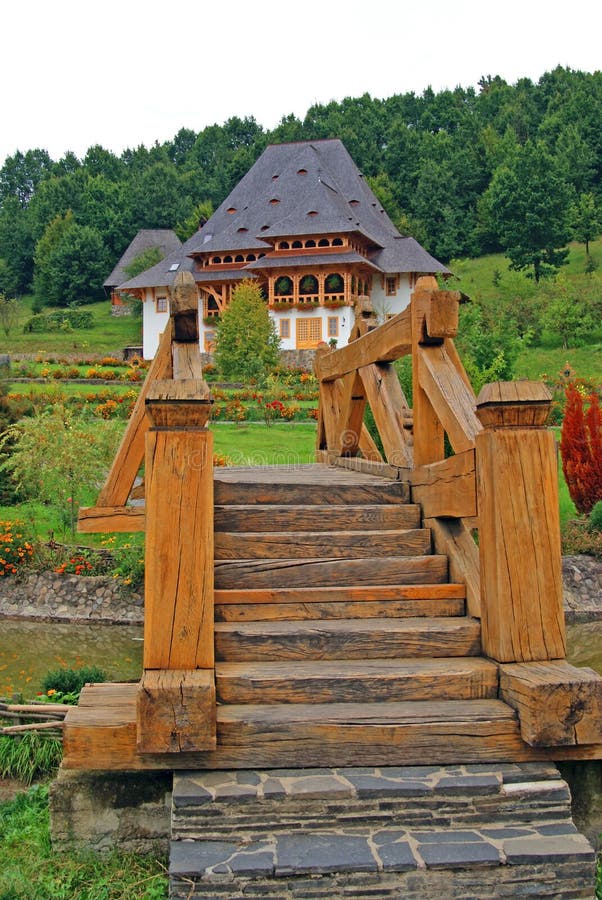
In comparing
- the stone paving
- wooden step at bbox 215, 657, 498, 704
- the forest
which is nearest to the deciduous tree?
the forest

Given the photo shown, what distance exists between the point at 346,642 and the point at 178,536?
3.12 feet

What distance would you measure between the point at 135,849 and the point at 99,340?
4814 centimetres

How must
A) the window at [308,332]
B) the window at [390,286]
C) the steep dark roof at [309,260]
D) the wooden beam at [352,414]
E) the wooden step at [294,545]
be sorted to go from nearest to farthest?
1. the wooden step at [294,545]
2. the wooden beam at [352,414]
3. the steep dark roof at [309,260]
4. the window at [308,332]
5. the window at [390,286]

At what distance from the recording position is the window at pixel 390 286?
44475mm

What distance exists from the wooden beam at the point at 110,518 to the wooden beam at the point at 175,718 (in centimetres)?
363

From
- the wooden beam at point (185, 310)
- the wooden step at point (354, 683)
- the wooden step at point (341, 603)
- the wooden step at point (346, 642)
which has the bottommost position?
the wooden step at point (354, 683)

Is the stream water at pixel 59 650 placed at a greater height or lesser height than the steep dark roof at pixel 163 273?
lesser

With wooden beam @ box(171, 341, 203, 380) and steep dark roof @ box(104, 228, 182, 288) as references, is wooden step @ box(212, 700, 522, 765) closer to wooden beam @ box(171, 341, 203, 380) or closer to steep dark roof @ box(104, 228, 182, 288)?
wooden beam @ box(171, 341, 203, 380)

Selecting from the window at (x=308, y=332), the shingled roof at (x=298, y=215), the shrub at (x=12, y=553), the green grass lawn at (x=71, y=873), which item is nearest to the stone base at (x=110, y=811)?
the green grass lawn at (x=71, y=873)

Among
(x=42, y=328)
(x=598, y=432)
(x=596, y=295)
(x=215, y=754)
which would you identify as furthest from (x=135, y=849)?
(x=42, y=328)

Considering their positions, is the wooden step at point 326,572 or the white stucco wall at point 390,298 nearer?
the wooden step at point 326,572

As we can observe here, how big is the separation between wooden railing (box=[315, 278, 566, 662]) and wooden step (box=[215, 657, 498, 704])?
0.61ft

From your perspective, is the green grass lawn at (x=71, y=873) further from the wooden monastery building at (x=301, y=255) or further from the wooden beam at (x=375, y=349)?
the wooden monastery building at (x=301, y=255)

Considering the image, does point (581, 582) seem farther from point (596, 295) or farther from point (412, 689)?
point (596, 295)
